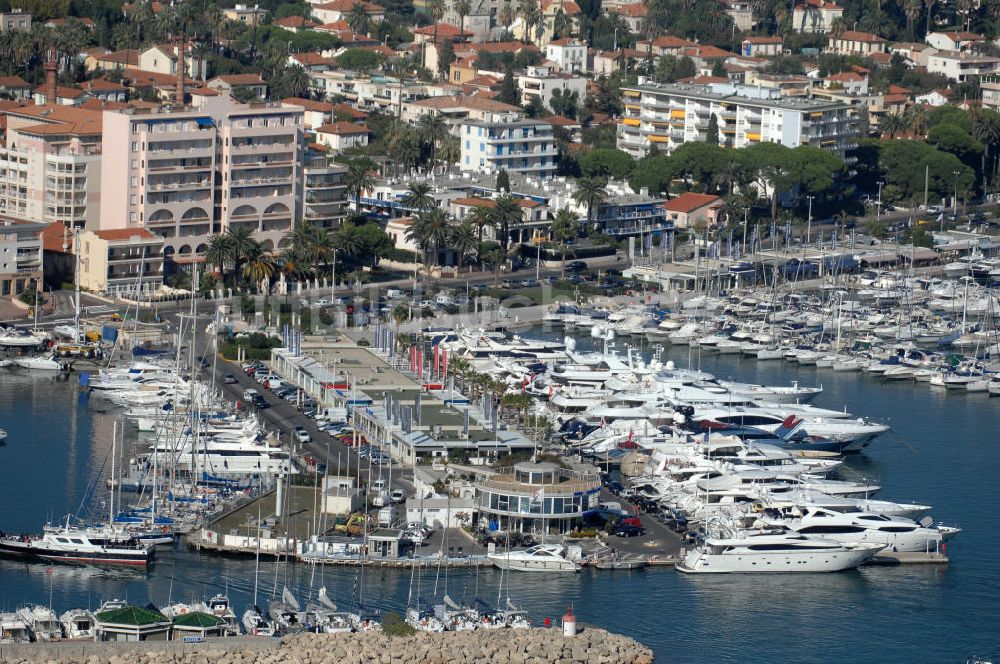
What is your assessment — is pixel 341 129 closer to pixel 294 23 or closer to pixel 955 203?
pixel 955 203

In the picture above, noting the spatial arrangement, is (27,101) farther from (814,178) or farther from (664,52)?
(664,52)

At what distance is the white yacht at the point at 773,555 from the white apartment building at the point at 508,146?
5429 centimetres

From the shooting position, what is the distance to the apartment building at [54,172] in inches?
3900

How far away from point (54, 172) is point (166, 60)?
104ft

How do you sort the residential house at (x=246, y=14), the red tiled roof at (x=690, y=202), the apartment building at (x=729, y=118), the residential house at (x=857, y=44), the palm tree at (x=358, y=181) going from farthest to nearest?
the residential house at (x=246, y=14) < the residential house at (x=857, y=44) < the apartment building at (x=729, y=118) < the red tiled roof at (x=690, y=202) < the palm tree at (x=358, y=181)

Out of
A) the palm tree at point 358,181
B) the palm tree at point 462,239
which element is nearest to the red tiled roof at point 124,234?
the palm tree at point 462,239

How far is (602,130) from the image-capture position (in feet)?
429

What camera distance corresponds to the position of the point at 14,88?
12106 centimetres

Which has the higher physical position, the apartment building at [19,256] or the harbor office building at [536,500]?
the apartment building at [19,256]

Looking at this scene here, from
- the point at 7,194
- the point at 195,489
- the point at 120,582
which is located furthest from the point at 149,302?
the point at 120,582

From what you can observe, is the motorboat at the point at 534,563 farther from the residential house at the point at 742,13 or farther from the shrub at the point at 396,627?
the residential house at the point at 742,13

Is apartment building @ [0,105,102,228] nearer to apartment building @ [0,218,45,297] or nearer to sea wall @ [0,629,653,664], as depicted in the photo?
apartment building @ [0,218,45,297]

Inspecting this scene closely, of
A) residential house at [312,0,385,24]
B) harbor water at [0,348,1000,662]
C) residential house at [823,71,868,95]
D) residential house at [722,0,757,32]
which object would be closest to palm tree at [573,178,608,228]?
residential house at [823,71,868,95]

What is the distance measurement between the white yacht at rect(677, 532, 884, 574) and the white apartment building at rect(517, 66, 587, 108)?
7320cm
